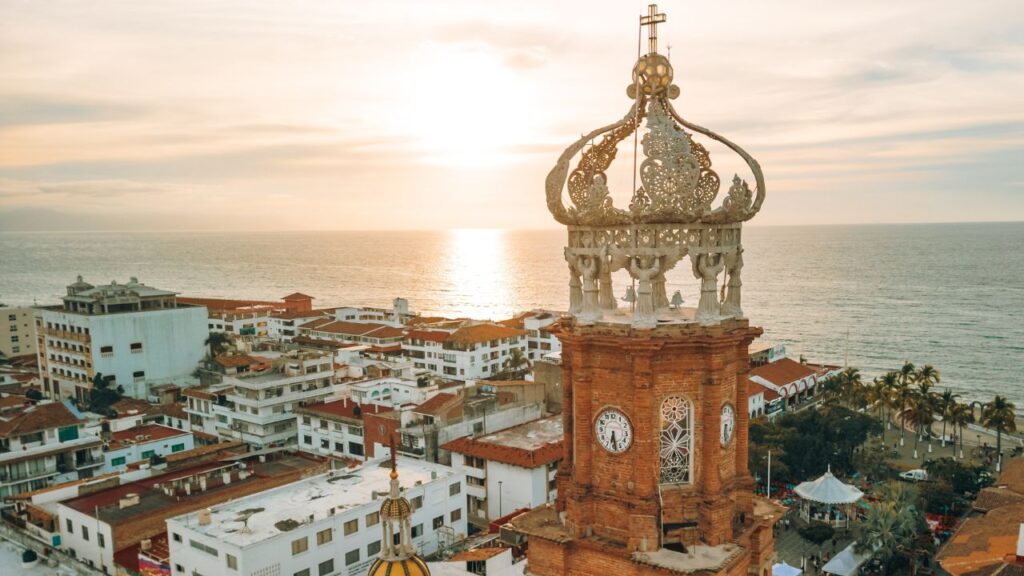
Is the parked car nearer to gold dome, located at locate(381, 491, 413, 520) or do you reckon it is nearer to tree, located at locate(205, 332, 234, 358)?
gold dome, located at locate(381, 491, 413, 520)

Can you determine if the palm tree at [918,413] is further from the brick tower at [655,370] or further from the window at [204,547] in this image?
the brick tower at [655,370]

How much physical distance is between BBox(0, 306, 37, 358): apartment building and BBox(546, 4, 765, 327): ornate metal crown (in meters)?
118

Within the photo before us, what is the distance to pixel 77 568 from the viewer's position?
33469 mm

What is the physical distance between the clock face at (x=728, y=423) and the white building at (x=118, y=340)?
85370 mm

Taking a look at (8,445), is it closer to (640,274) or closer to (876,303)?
(640,274)

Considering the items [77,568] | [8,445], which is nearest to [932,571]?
[77,568]

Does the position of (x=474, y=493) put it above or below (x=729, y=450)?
below

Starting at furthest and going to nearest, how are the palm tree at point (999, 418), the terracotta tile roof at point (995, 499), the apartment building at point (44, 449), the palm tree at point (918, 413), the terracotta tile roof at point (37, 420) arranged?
the palm tree at point (918, 413)
the palm tree at point (999, 418)
the terracotta tile roof at point (37, 420)
the apartment building at point (44, 449)
the terracotta tile roof at point (995, 499)

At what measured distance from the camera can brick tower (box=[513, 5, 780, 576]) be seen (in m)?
12.1

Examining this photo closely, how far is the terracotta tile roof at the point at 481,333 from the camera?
90.1 m

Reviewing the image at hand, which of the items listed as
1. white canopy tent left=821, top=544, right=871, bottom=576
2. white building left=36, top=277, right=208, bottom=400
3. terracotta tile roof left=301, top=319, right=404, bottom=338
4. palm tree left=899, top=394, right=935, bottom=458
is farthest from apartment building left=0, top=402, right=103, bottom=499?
palm tree left=899, top=394, right=935, bottom=458

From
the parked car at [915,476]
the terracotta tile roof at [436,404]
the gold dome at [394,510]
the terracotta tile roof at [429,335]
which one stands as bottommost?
the parked car at [915,476]

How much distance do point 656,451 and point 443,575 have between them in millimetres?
20083

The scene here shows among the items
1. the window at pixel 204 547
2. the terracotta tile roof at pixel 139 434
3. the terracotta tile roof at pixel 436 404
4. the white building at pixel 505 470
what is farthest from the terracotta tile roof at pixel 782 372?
the window at pixel 204 547
